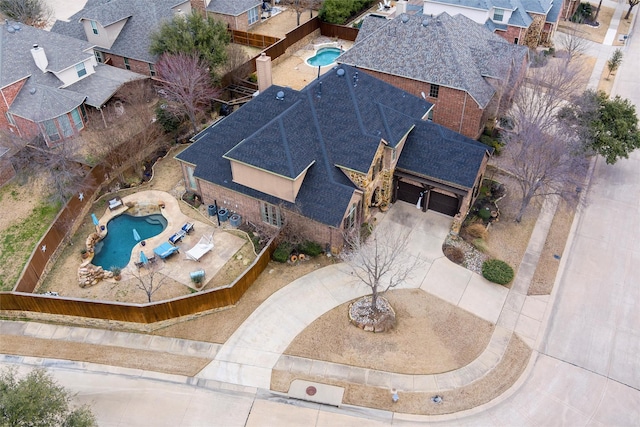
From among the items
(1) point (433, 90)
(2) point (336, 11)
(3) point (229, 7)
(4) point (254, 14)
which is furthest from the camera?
(4) point (254, 14)

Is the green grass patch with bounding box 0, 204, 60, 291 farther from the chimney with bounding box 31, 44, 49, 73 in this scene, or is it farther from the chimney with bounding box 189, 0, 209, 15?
the chimney with bounding box 189, 0, 209, 15

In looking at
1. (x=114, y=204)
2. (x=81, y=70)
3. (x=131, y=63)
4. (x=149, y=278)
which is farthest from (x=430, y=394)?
(x=131, y=63)

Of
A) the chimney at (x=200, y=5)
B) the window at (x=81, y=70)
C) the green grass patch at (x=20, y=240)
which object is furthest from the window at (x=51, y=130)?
the chimney at (x=200, y=5)

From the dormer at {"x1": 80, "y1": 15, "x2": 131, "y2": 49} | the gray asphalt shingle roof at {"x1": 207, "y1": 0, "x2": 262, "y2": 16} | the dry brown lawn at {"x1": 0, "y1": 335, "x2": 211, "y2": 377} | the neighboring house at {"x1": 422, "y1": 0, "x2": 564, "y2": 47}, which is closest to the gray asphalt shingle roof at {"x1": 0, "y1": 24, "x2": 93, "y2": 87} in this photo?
the dormer at {"x1": 80, "y1": 15, "x2": 131, "y2": 49}

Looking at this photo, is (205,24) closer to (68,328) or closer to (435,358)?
(68,328)

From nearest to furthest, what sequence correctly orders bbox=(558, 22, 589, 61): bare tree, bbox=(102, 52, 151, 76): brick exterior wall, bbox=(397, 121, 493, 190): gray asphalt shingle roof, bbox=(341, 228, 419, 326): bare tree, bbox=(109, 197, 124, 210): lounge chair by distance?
1. bbox=(341, 228, 419, 326): bare tree
2. bbox=(397, 121, 493, 190): gray asphalt shingle roof
3. bbox=(109, 197, 124, 210): lounge chair
4. bbox=(102, 52, 151, 76): brick exterior wall
5. bbox=(558, 22, 589, 61): bare tree

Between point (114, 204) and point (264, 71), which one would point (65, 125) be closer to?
point (114, 204)
